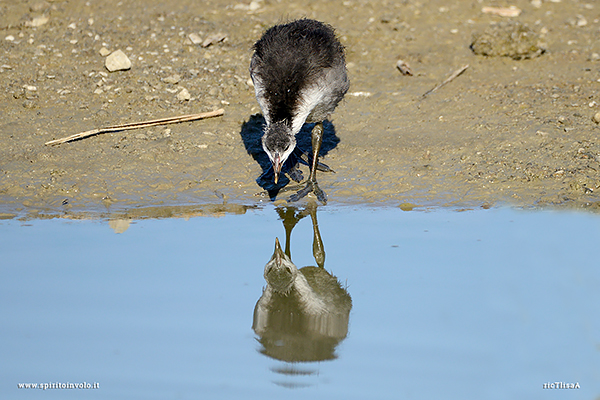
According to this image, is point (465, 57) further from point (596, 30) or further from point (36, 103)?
point (36, 103)

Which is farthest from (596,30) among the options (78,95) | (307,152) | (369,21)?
(78,95)

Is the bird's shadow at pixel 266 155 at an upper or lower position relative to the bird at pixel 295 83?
lower

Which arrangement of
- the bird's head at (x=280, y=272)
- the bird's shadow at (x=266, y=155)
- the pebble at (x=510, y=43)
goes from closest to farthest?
the bird's head at (x=280, y=272) → the bird's shadow at (x=266, y=155) → the pebble at (x=510, y=43)

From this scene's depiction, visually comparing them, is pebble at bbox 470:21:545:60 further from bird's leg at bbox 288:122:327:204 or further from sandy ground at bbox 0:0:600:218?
bird's leg at bbox 288:122:327:204

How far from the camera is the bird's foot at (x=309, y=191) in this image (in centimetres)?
642

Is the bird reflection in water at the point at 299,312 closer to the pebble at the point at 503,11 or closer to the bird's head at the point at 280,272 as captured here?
the bird's head at the point at 280,272

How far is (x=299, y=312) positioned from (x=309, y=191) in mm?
2147

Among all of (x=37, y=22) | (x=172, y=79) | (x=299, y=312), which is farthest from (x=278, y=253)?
(x=37, y=22)

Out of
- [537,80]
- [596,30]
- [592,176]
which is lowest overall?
[592,176]

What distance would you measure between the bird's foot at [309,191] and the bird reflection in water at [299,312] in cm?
94

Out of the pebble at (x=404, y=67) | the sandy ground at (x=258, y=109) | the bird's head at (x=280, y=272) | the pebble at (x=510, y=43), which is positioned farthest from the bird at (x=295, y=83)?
the pebble at (x=510, y=43)

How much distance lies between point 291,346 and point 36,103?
5.58 meters

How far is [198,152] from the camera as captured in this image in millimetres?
7312

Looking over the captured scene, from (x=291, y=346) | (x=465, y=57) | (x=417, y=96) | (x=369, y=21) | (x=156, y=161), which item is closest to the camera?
(x=291, y=346)
